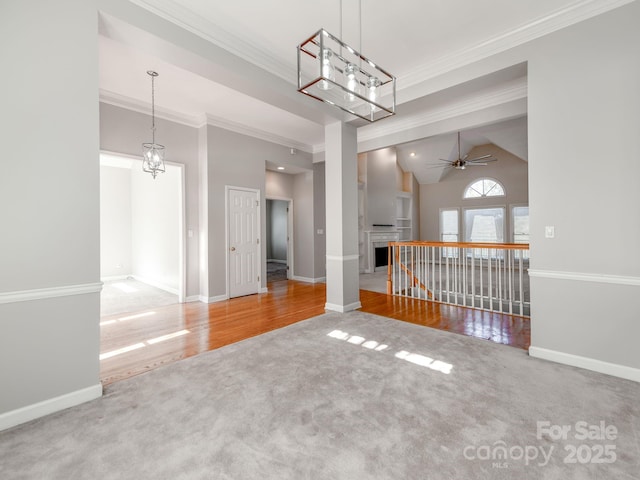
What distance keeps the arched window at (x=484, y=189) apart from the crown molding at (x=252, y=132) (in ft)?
21.9

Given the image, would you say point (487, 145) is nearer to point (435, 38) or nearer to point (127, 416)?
point (435, 38)

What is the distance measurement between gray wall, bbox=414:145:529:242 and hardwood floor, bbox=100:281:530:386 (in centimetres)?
682

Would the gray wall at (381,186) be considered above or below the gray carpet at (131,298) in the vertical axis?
above

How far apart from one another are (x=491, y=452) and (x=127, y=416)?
2.24 metres

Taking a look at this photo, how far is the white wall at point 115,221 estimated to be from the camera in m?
7.51

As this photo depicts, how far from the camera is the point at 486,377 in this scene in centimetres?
242

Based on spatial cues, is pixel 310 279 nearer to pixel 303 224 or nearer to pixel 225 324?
pixel 303 224

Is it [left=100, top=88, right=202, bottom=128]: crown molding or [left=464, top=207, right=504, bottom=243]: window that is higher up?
Answer: [left=100, top=88, right=202, bottom=128]: crown molding

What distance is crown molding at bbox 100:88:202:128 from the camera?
4102 mm

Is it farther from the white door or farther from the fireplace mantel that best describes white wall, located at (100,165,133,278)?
the fireplace mantel

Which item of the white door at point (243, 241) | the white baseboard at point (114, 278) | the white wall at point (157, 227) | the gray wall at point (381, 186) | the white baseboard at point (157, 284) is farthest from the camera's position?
the gray wall at point (381, 186)

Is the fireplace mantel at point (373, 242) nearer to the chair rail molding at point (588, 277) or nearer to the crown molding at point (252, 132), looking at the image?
the crown molding at point (252, 132)

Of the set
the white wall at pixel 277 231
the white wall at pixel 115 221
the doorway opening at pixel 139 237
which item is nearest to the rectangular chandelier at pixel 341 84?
the doorway opening at pixel 139 237

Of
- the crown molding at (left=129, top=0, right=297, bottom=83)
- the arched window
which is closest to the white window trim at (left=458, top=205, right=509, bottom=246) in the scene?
the arched window
